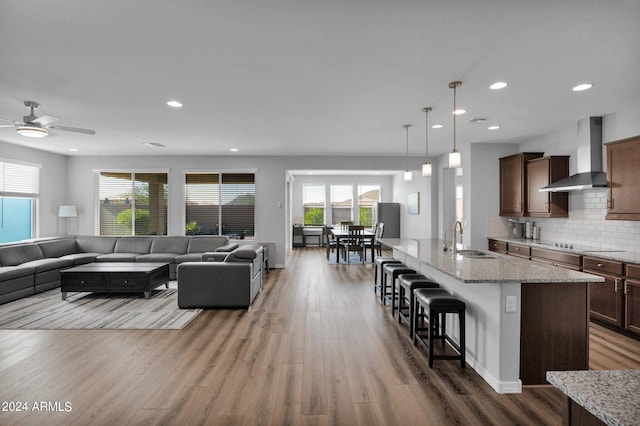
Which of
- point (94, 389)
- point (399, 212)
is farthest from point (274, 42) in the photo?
point (399, 212)

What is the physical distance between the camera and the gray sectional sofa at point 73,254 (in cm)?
496

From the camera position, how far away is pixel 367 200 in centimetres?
1220

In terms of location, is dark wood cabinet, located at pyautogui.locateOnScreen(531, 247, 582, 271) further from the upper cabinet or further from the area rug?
the area rug

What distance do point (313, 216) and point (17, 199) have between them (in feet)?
26.4

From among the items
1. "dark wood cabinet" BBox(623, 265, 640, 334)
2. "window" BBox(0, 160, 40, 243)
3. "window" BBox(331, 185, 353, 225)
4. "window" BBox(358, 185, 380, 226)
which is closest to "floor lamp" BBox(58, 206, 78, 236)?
"window" BBox(0, 160, 40, 243)

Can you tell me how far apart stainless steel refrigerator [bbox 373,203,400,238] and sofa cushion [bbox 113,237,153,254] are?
6.70 metres

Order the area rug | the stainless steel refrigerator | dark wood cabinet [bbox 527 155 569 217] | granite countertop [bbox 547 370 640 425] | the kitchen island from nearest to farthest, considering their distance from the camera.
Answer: granite countertop [bbox 547 370 640 425]
the kitchen island
the area rug
dark wood cabinet [bbox 527 155 569 217]
the stainless steel refrigerator

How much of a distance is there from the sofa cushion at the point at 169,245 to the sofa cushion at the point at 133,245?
0.12 metres

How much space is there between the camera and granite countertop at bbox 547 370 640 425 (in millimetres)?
785

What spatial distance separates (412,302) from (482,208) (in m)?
3.71

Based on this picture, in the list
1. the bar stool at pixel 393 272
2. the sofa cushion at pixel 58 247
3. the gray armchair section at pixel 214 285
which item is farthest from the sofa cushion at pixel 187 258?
the bar stool at pixel 393 272

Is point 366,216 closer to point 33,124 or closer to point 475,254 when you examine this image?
point 475,254

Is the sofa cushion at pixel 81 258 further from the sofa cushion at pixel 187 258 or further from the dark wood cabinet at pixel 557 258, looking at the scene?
the dark wood cabinet at pixel 557 258

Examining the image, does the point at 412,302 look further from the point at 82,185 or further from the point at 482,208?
the point at 82,185
